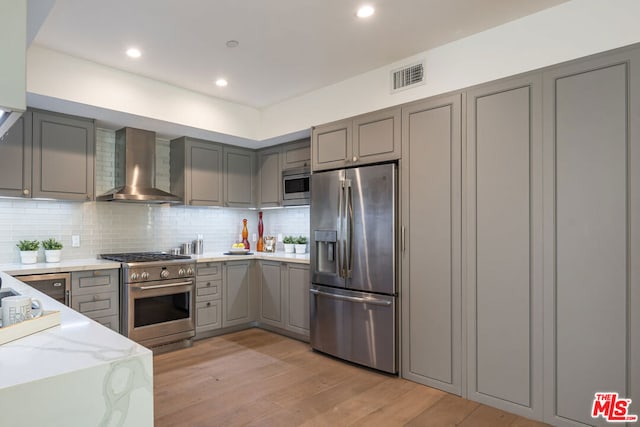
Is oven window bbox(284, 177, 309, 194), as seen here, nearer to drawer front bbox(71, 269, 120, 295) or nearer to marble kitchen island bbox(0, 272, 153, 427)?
drawer front bbox(71, 269, 120, 295)

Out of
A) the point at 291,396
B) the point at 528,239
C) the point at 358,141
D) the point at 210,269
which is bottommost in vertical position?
the point at 291,396

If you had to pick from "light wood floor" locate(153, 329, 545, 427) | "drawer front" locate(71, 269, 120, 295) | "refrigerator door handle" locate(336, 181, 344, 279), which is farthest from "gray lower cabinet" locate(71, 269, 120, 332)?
"refrigerator door handle" locate(336, 181, 344, 279)

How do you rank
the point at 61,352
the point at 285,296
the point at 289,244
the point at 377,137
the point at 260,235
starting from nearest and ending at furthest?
the point at 61,352
the point at 377,137
the point at 285,296
the point at 289,244
the point at 260,235

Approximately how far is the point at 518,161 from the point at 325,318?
2.15 meters

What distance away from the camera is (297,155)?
14.9 feet

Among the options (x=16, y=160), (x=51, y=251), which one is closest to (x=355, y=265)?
(x=51, y=251)

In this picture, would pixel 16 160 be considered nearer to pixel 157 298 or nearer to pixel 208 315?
pixel 157 298

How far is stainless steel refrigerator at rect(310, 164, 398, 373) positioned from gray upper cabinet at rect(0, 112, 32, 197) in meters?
2.50

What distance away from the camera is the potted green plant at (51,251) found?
3.53m

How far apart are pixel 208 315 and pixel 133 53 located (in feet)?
8.71

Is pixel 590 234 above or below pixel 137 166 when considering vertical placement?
below

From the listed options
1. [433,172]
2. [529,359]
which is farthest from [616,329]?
[433,172]

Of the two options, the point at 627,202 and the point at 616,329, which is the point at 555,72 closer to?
the point at 627,202

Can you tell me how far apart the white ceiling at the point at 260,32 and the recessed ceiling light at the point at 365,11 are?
5 cm
